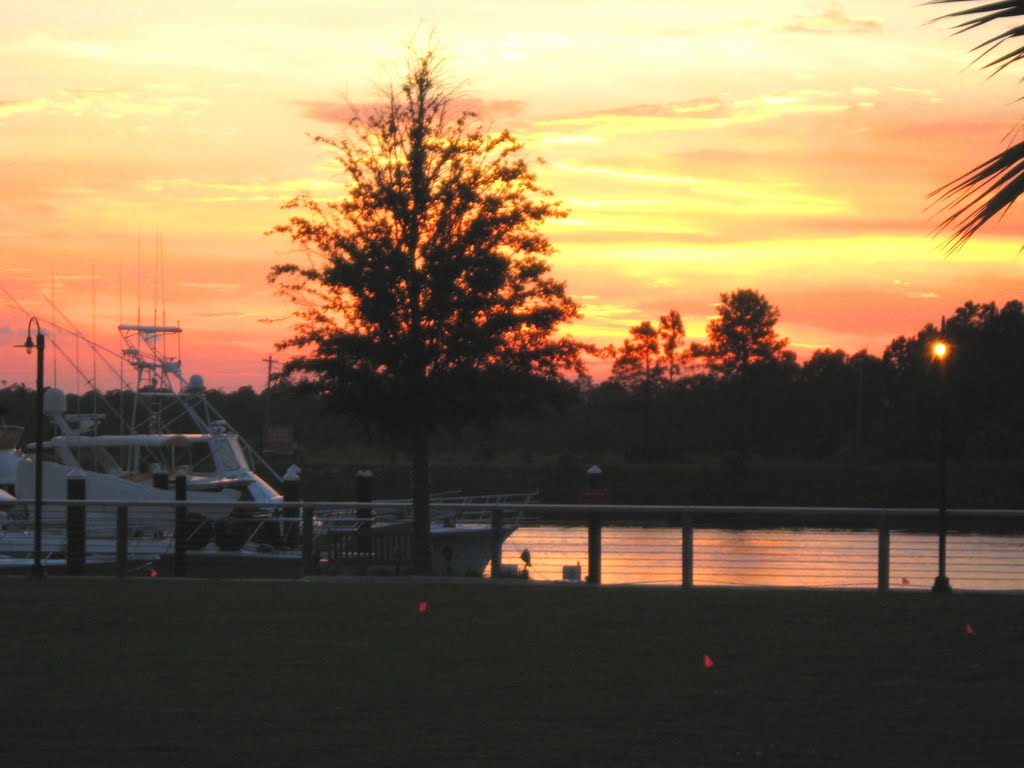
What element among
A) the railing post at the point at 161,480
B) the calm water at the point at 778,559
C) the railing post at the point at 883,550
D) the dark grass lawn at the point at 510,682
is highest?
the railing post at the point at 161,480

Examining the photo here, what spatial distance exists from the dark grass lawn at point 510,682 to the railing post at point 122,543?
12.5 ft

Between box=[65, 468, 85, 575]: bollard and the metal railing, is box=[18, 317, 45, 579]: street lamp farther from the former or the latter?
box=[65, 468, 85, 575]: bollard

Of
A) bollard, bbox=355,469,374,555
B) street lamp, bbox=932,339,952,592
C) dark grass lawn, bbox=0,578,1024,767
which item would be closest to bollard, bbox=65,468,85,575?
bollard, bbox=355,469,374,555

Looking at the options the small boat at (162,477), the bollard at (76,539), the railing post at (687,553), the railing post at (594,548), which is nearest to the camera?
the railing post at (687,553)

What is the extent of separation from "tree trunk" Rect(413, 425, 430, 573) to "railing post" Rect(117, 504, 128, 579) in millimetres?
4393

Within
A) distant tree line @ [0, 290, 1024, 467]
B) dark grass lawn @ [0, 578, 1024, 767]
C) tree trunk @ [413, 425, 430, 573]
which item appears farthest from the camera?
distant tree line @ [0, 290, 1024, 467]

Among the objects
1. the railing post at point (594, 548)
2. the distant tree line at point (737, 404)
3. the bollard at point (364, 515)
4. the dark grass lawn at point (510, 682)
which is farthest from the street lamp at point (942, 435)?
the distant tree line at point (737, 404)

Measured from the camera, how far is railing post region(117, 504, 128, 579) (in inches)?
736

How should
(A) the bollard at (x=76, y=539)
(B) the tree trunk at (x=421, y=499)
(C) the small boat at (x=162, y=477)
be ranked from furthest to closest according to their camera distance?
(C) the small boat at (x=162, y=477)
(A) the bollard at (x=76, y=539)
(B) the tree trunk at (x=421, y=499)

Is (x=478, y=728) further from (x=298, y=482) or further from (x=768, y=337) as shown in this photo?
(x=768, y=337)

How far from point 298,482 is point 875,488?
107ft

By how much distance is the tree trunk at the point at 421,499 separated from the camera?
21.5 m

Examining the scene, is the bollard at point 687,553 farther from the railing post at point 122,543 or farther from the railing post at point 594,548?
the railing post at point 122,543

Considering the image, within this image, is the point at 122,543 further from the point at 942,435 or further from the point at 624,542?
the point at 624,542
